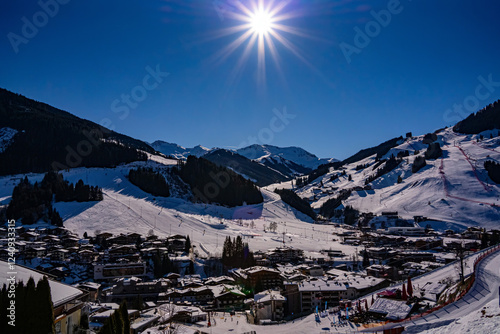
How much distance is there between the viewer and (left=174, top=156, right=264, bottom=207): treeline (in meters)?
152

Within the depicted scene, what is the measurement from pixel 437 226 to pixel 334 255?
62359mm

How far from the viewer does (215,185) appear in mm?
158625

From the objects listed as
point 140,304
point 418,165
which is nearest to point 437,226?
point 418,165

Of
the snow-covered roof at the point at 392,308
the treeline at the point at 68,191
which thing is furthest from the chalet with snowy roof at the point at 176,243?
the snow-covered roof at the point at 392,308

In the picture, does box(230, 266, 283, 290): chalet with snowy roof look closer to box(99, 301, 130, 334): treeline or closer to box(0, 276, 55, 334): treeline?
box(99, 301, 130, 334): treeline

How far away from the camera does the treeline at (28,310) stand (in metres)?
11.8

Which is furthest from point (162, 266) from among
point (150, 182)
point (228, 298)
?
point (150, 182)

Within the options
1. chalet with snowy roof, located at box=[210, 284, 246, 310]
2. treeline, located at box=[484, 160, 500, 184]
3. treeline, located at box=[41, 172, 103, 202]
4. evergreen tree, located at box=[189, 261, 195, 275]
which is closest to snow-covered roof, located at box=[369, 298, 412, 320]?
chalet with snowy roof, located at box=[210, 284, 246, 310]

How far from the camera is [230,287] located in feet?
178

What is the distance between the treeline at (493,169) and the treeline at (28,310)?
612 ft

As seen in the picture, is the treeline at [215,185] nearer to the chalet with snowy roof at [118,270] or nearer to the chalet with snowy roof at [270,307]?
the chalet with snowy roof at [118,270]

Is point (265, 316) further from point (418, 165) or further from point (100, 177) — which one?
point (418, 165)

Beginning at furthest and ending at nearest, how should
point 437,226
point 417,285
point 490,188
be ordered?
point 490,188, point 437,226, point 417,285

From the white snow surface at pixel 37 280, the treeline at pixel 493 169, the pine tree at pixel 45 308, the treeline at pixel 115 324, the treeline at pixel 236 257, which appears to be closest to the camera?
the pine tree at pixel 45 308
